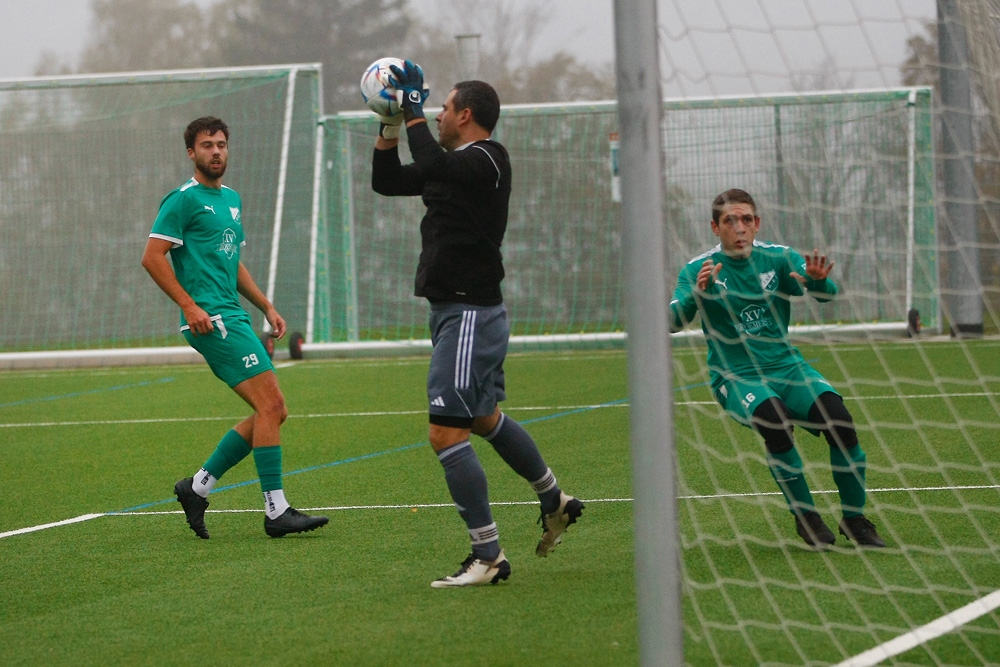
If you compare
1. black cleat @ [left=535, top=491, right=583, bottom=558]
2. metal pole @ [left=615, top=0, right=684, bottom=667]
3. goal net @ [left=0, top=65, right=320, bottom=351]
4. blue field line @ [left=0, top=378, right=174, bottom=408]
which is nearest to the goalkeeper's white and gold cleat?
black cleat @ [left=535, top=491, right=583, bottom=558]

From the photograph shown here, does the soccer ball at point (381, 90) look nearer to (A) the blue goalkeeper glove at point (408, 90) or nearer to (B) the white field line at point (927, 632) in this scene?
(A) the blue goalkeeper glove at point (408, 90)

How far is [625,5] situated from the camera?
294 centimetres

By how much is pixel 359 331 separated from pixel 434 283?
1250cm

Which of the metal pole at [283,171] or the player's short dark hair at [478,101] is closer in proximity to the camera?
the player's short dark hair at [478,101]

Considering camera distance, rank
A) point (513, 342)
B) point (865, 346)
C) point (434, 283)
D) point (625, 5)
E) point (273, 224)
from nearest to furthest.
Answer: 1. point (625, 5)
2. point (434, 283)
3. point (865, 346)
4. point (513, 342)
5. point (273, 224)

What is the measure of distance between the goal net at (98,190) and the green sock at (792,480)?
12.6 meters

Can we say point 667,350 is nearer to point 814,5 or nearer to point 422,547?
point 814,5

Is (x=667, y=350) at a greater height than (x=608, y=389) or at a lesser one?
greater

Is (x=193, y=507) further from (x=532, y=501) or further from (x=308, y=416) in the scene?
(x=308, y=416)

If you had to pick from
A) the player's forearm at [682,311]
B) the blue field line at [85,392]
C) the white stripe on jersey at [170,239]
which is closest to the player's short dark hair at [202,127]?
the white stripe on jersey at [170,239]

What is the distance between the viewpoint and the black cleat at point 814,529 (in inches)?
184

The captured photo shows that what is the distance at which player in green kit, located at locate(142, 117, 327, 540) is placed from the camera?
5.62 meters

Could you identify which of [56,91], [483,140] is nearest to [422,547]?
[483,140]

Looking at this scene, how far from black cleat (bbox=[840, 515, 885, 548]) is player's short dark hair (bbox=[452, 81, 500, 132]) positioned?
2.03 metres
